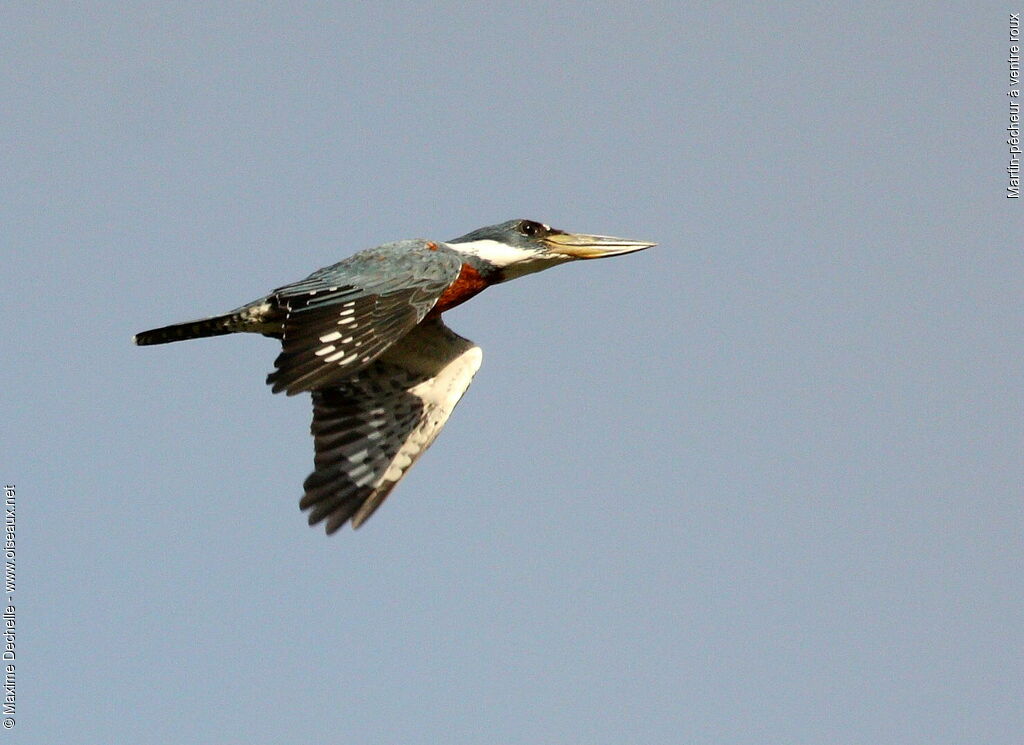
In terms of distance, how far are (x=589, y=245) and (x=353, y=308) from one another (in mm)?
3186

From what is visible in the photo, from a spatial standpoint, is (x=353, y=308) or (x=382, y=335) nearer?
(x=382, y=335)

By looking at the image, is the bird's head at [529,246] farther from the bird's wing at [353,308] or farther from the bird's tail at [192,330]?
the bird's tail at [192,330]

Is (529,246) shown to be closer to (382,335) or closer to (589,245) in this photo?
(589,245)

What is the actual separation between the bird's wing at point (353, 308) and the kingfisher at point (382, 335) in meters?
0.01

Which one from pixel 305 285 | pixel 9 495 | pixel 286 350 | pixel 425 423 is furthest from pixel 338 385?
pixel 9 495

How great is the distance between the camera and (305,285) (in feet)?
40.5

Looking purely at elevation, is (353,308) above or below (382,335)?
above

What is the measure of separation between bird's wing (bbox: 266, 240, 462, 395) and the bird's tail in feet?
1.74

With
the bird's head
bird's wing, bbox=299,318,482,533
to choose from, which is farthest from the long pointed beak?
bird's wing, bbox=299,318,482,533

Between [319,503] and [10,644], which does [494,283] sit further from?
[10,644]

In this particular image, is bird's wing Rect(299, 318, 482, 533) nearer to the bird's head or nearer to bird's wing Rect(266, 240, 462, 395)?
the bird's head

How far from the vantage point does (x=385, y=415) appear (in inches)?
543

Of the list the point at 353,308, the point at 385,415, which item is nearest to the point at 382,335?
the point at 353,308

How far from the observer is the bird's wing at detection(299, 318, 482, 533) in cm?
1323
